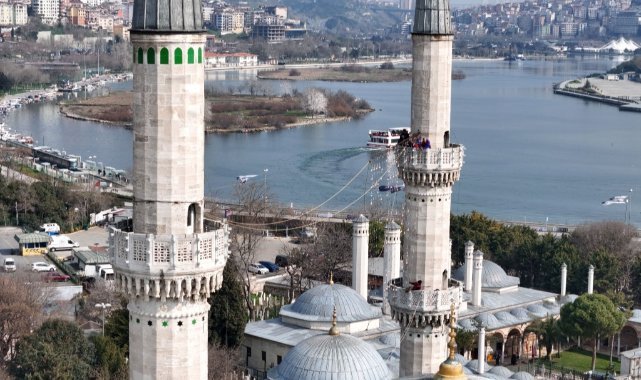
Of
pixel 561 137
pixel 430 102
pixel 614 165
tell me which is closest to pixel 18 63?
pixel 561 137

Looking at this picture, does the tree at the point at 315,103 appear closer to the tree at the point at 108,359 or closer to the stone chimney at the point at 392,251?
the stone chimney at the point at 392,251

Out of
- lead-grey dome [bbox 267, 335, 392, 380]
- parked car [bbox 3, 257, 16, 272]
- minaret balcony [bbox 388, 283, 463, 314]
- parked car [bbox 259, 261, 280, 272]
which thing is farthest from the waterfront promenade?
minaret balcony [bbox 388, 283, 463, 314]

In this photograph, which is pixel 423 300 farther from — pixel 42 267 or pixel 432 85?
pixel 42 267

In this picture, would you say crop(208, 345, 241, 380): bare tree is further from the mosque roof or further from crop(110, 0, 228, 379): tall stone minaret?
crop(110, 0, 228, 379): tall stone minaret

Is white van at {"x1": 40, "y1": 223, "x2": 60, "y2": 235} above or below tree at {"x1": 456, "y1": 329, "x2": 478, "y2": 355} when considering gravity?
below

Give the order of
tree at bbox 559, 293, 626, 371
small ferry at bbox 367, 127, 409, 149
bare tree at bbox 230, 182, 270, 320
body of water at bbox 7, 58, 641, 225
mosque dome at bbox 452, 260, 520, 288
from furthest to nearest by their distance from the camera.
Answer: small ferry at bbox 367, 127, 409, 149
body of water at bbox 7, 58, 641, 225
bare tree at bbox 230, 182, 270, 320
mosque dome at bbox 452, 260, 520, 288
tree at bbox 559, 293, 626, 371

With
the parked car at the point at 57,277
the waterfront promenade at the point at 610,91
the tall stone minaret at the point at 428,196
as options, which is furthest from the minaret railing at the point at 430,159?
the waterfront promenade at the point at 610,91

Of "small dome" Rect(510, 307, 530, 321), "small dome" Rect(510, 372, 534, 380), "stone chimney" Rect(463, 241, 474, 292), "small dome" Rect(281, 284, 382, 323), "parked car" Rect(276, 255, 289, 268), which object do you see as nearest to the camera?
"small dome" Rect(510, 372, 534, 380)

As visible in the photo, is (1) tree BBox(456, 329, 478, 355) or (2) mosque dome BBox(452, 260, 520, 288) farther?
(2) mosque dome BBox(452, 260, 520, 288)
